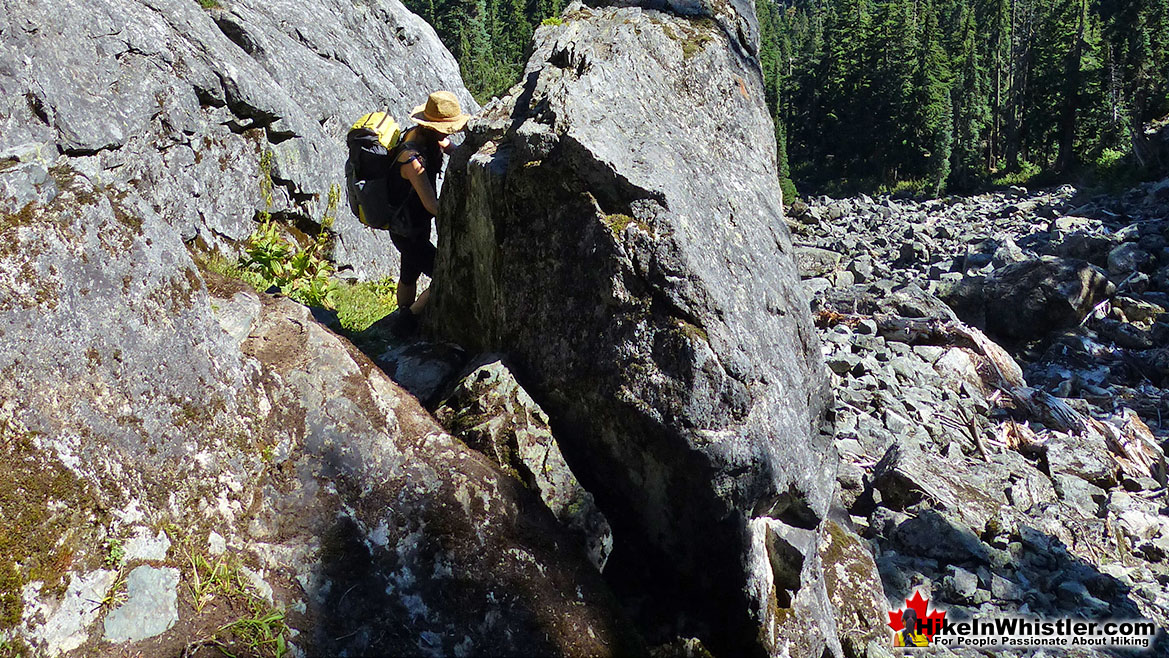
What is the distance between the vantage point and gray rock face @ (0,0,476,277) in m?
7.32

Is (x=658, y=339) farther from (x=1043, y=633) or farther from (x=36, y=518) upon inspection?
(x=1043, y=633)

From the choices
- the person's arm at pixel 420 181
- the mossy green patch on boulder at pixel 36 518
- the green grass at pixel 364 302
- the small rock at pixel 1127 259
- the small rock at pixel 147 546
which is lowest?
the small rock at pixel 1127 259

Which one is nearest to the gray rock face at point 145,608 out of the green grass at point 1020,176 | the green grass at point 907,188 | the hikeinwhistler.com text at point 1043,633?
the hikeinwhistler.com text at point 1043,633

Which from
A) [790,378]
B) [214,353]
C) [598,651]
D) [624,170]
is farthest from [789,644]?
[214,353]

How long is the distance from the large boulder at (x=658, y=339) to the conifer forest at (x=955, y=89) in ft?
130

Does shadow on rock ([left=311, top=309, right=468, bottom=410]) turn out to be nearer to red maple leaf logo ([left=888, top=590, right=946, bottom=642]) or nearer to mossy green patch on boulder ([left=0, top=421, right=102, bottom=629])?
mossy green patch on boulder ([left=0, top=421, right=102, bottom=629])

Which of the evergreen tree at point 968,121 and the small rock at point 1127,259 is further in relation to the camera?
the evergreen tree at point 968,121

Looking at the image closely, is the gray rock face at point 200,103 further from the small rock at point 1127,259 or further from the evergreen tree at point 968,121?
the evergreen tree at point 968,121

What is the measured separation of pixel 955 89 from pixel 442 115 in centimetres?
6215

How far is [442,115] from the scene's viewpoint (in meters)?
6.32

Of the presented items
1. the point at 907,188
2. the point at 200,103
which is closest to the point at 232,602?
the point at 200,103

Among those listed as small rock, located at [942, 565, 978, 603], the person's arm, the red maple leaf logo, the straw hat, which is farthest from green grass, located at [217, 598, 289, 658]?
small rock, located at [942, 565, 978, 603]

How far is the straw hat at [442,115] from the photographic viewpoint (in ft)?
20.5

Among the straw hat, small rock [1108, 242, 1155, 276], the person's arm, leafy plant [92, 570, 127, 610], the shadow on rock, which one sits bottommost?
small rock [1108, 242, 1155, 276]
